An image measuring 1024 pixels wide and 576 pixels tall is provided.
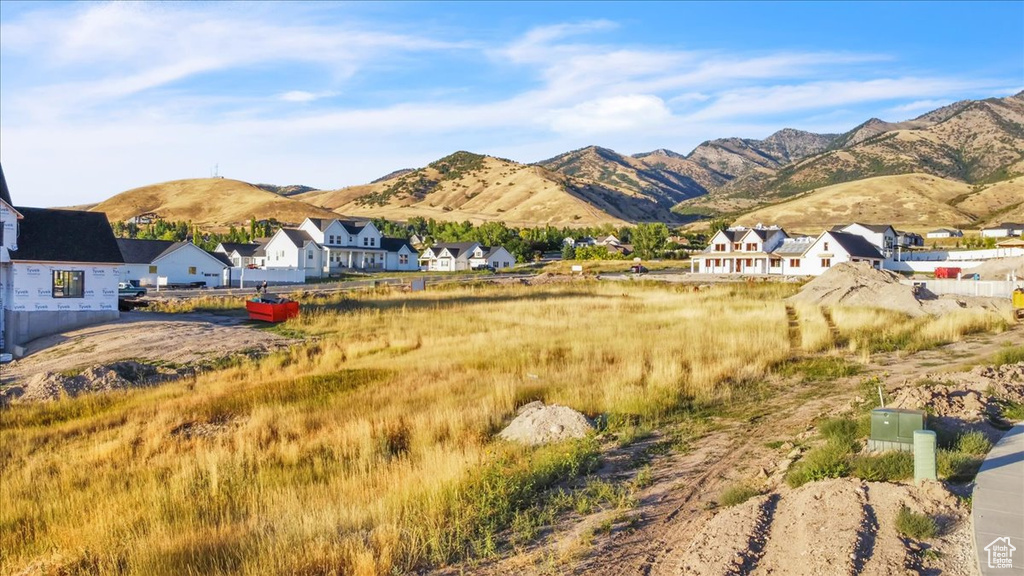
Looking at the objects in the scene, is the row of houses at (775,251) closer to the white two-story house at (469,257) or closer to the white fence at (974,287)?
the white two-story house at (469,257)

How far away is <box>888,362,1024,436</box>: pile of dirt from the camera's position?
1077 centimetres

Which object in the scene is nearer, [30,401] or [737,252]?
[30,401]

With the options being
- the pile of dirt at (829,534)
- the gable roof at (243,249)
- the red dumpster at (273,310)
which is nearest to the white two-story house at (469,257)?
the gable roof at (243,249)

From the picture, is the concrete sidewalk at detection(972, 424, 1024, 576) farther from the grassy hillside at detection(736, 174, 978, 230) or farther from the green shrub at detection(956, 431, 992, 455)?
the grassy hillside at detection(736, 174, 978, 230)

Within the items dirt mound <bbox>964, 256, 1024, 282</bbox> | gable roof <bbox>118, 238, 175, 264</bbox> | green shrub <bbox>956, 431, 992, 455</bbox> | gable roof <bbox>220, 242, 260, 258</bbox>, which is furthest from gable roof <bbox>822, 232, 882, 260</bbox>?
gable roof <bbox>118, 238, 175, 264</bbox>

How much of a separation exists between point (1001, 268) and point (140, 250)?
268ft

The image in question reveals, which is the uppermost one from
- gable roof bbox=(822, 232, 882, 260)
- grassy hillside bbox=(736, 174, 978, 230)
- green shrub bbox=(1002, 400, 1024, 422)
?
grassy hillside bbox=(736, 174, 978, 230)

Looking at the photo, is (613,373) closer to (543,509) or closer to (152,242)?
(543,509)

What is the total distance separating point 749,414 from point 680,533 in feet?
21.9

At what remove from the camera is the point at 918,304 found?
3272 cm

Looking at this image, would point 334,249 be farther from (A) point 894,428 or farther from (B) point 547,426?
(A) point 894,428

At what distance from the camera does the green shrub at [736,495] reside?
8.15 m

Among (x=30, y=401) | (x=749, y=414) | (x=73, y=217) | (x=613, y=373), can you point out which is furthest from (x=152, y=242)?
(x=749, y=414)

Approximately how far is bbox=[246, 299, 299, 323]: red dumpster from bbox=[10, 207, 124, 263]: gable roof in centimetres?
683
